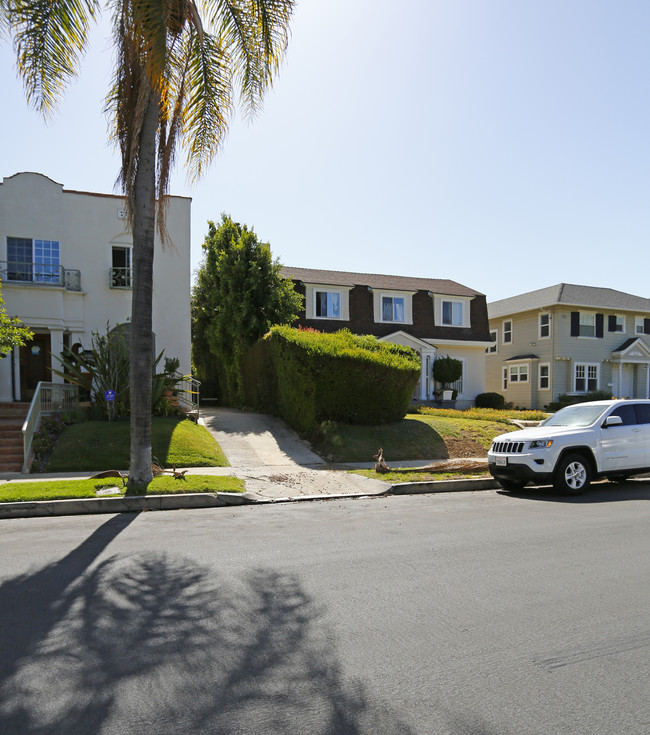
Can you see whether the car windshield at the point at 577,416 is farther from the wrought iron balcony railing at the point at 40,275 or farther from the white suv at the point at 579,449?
the wrought iron balcony railing at the point at 40,275

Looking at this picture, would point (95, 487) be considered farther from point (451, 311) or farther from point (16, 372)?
point (451, 311)

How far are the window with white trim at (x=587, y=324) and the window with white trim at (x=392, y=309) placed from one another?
1107 centimetres

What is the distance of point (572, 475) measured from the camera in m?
10.3

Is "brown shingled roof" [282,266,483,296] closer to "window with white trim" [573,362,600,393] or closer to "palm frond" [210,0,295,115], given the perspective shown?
"window with white trim" [573,362,600,393]

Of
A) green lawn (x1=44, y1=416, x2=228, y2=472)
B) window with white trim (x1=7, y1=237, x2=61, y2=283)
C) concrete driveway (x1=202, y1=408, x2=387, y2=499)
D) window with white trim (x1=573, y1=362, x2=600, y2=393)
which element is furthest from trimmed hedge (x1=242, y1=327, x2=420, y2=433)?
window with white trim (x1=573, y1=362, x2=600, y2=393)

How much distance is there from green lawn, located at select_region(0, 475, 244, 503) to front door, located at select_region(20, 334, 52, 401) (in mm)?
10166

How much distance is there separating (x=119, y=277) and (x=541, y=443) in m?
15.2

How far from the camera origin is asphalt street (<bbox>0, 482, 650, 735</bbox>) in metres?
3.11

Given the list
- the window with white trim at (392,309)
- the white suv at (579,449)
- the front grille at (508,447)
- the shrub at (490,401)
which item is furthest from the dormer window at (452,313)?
the front grille at (508,447)

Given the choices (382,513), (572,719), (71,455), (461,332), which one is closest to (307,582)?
(572,719)

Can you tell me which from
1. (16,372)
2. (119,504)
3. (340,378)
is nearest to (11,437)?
(16,372)

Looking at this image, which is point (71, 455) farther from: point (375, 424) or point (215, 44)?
point (215, 44)

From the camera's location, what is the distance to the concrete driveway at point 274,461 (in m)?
10.9

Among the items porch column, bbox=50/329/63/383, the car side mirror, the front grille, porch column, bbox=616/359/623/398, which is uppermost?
porch column, bbox=50/329/63/383
